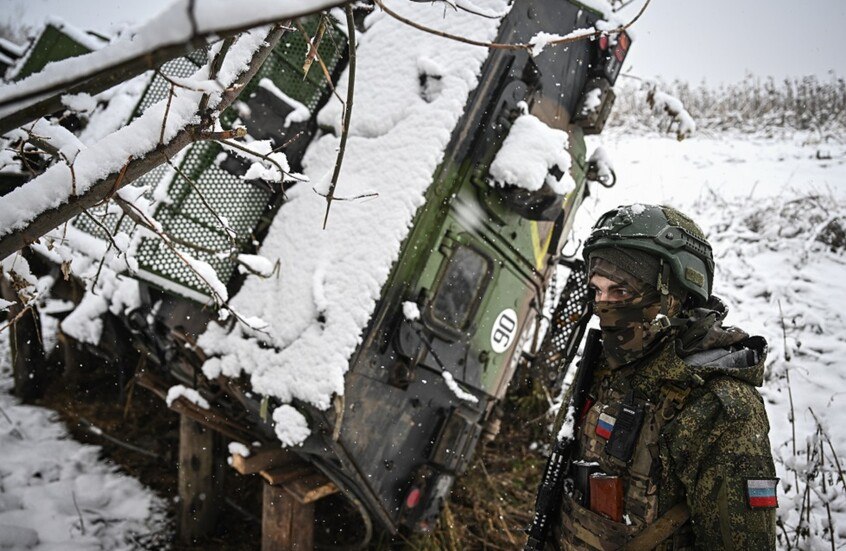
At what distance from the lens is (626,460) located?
1839 millimetres

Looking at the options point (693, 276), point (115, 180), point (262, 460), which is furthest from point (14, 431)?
point (693, 276)

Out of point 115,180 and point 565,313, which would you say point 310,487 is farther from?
point 115,180

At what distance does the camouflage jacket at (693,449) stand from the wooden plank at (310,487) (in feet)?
5.54

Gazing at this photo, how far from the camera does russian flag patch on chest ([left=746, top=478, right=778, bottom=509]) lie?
1.51m

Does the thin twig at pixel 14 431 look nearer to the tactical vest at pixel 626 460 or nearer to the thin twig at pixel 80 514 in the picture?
the thin twig at pixel 80 514

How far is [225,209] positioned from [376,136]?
1179mm

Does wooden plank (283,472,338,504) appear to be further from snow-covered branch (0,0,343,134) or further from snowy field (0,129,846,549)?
snow-covered branch (0,0,343,134)

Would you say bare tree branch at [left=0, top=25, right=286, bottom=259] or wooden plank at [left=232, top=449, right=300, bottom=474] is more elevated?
bare tree branch at [left=0, top=25, right=286, bottom=259]

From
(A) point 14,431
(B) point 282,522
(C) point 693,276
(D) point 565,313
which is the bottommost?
(A) point 14,431

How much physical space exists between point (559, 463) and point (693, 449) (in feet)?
2.31

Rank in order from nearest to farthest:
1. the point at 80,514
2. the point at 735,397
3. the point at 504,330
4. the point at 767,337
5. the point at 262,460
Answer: the point at 735,397 < the point at 262,460 < the point at 504,330 < the point at 80,514 < the point at 767,337

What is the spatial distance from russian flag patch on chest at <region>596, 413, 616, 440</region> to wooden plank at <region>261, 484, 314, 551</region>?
7.24 feet

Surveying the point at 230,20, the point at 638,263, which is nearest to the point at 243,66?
the point at 230,20

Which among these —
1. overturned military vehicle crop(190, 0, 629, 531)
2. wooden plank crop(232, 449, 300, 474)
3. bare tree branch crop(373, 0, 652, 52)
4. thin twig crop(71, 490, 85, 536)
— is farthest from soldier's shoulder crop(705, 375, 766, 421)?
thin twig crop(71, 490, 85, 536)
